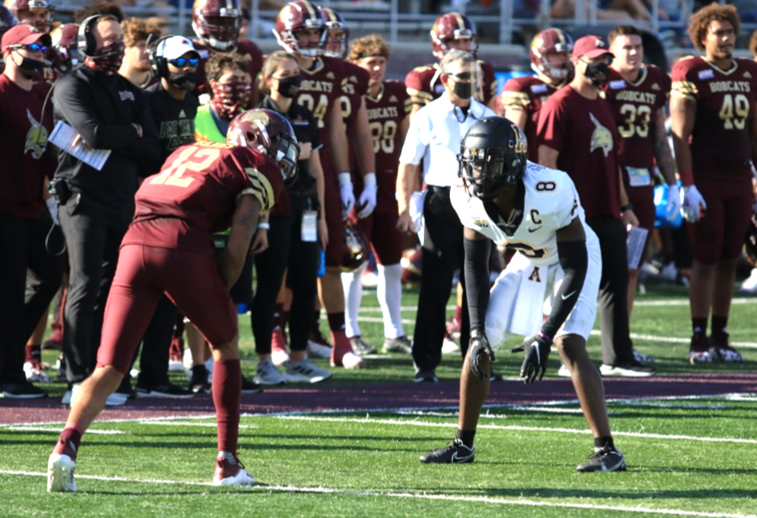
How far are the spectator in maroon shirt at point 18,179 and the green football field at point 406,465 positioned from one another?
1.57ft

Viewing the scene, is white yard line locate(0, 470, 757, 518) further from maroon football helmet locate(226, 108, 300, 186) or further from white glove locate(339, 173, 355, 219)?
white glove locate(339, 173, 355, 219)

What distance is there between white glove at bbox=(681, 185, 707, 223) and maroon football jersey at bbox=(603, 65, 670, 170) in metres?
0.36

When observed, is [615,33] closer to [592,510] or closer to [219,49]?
[219,49]

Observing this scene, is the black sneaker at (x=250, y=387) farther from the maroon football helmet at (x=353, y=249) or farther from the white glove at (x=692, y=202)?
the white glove at (x=692, y=202)

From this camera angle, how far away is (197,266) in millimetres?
5871

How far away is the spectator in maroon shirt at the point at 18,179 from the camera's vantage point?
8.78 m

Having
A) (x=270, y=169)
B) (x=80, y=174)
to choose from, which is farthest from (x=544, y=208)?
(x=80, y=174)

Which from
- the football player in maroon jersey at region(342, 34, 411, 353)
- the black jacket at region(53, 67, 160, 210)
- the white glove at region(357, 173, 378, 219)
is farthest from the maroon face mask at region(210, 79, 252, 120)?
the football player in maroon jersey at region(342, 34, 411, 353)

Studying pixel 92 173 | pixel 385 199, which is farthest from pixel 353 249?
pixel 92 173

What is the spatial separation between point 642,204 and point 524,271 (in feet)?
14.0

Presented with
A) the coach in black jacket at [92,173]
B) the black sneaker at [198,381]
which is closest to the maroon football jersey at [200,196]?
the coach in black jacket at [92,173]

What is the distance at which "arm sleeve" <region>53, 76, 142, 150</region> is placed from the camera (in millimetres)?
8156

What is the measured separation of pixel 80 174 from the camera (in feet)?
27.4

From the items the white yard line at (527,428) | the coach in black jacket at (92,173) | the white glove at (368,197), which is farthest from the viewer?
the white glove at (368,197)
